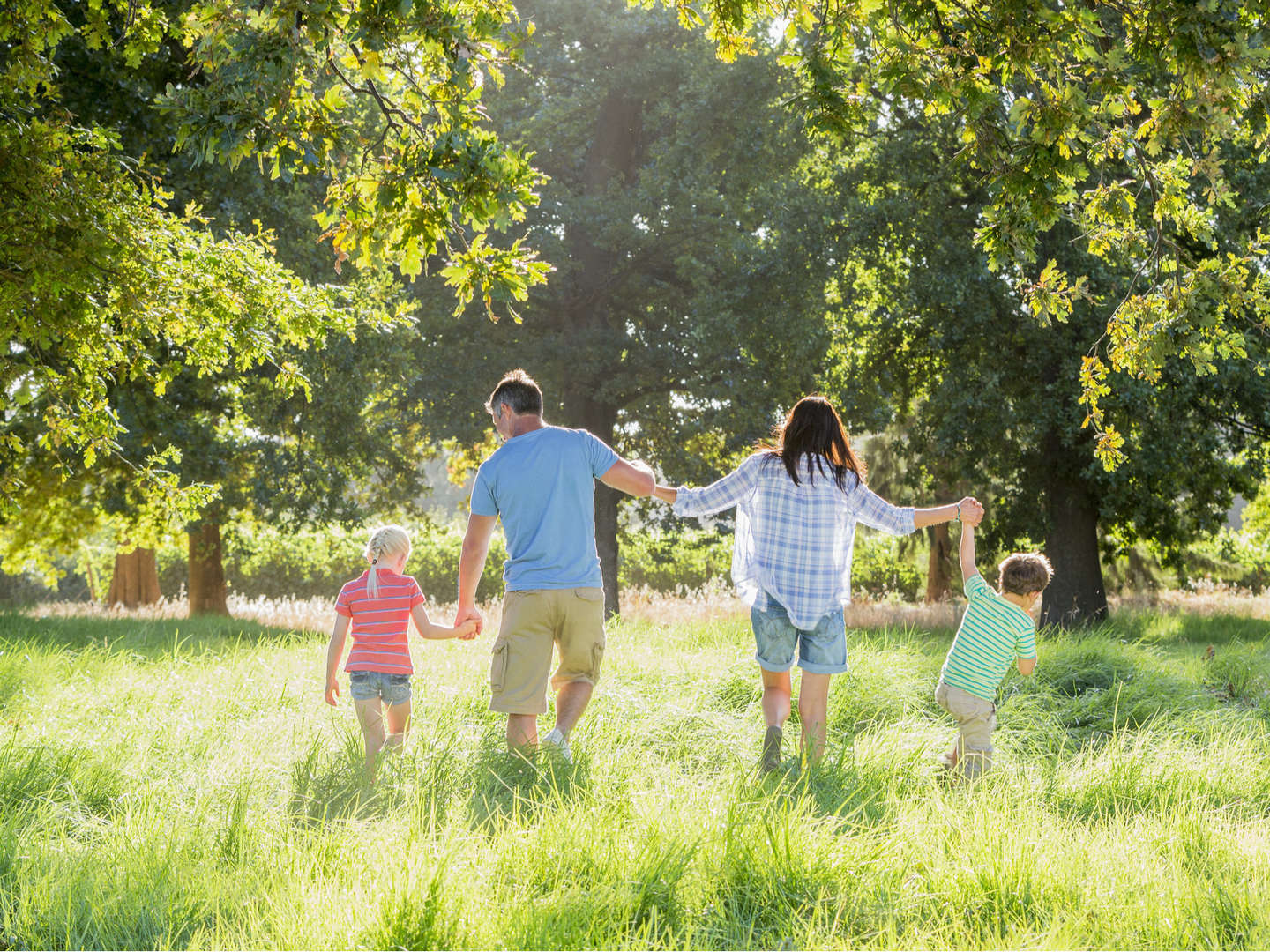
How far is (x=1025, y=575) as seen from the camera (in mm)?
5387

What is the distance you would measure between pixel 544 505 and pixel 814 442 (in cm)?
146

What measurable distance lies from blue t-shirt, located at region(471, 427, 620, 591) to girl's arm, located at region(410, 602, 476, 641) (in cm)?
28

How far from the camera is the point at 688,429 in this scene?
15820 mm

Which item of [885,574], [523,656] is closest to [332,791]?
[523,656]

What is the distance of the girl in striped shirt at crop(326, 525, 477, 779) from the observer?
17.5 feet

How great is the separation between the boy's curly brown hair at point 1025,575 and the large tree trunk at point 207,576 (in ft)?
48.9

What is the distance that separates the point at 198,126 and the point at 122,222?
2.80 metres

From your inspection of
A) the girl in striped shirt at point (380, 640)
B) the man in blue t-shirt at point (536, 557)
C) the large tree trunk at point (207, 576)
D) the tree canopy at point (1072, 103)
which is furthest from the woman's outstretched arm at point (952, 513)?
the large tree trunk at point (207, 576)

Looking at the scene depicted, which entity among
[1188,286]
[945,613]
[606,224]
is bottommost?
[945,613]

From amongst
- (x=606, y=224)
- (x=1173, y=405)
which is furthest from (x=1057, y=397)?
(x=606, y=224)

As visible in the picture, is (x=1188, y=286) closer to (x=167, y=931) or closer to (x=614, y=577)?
(x=167, y=931)

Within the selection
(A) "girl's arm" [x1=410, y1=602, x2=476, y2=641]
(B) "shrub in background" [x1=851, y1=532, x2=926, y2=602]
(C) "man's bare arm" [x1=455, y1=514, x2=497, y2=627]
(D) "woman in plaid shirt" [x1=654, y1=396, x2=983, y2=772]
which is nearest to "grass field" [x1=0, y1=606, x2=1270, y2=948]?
(D) "woman in plaid shirt" [x1=654, y1=396, x2=983, y2=772]

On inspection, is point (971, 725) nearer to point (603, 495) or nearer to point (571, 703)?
point (571, 703)

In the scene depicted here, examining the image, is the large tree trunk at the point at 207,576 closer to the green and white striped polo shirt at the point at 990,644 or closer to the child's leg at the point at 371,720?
the child's leg at the point at 371,720
